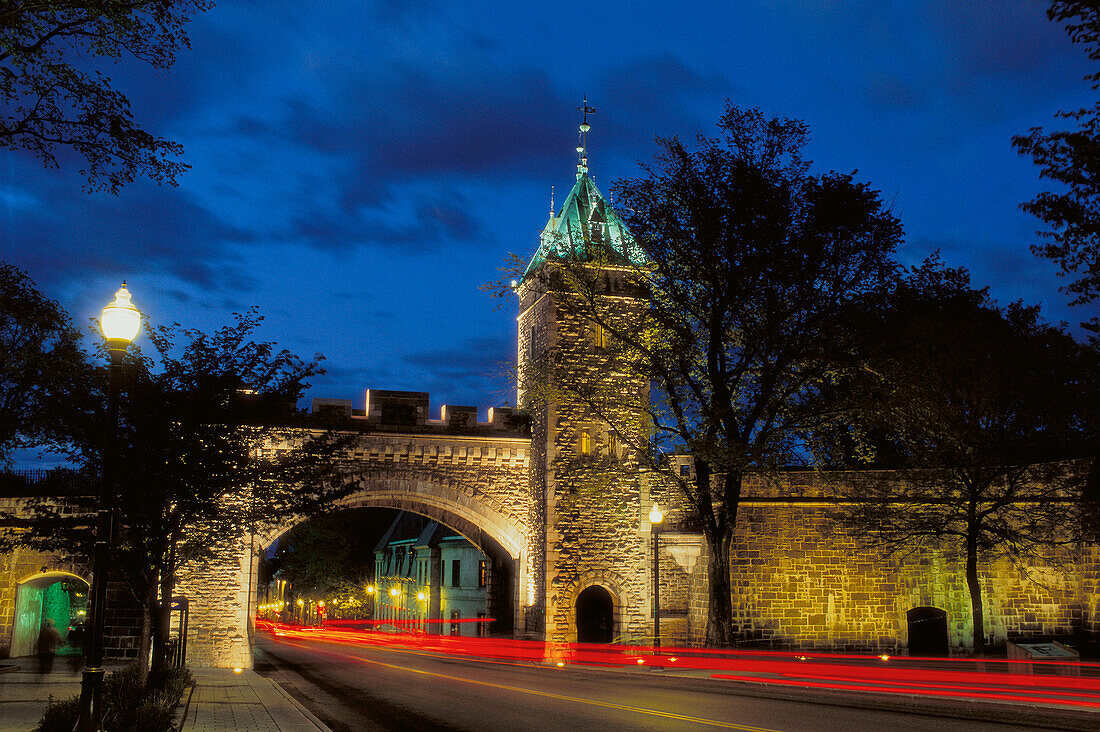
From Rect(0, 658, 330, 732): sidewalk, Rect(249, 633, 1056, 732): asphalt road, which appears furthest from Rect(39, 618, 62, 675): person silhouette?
Rect(249, 633, 1056, 732): asphalt road

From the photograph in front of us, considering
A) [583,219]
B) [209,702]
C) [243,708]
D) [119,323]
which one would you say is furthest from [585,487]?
[119,323]

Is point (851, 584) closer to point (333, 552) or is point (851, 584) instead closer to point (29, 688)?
point (29, 688)

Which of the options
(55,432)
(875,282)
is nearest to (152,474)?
(55,432)

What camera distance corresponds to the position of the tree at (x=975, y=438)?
67.3 feet

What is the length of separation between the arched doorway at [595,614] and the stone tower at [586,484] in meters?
0.03

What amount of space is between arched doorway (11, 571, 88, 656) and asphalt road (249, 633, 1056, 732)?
7.59m

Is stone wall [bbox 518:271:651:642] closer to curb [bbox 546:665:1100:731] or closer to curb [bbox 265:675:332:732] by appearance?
curb [bbox 546:665:1100:731]

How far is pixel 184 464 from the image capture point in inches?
639

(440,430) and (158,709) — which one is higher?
(440,430)

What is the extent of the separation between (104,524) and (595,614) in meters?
21.6

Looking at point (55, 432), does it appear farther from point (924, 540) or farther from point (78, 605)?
point (78, 605)

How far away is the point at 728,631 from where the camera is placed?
68.8ft

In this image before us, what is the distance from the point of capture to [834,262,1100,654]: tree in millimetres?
20500

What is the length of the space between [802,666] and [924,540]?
6.80 m
